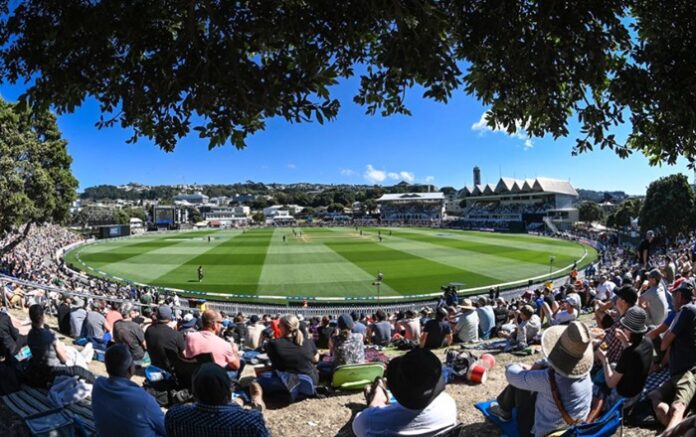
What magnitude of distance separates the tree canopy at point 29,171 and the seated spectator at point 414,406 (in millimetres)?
24711

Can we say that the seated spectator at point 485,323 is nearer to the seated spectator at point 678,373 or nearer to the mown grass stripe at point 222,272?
the seated spectator at point 678,373

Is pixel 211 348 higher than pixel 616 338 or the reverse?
the reverse

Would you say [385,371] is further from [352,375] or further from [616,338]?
[616,338]

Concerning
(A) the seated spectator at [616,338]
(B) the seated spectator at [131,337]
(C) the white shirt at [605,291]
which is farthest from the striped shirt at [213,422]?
(C) the white shirt at [605,291]

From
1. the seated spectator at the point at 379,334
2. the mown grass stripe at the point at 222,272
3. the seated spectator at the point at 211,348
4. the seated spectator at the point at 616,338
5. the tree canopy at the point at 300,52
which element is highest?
the tree canopy at the point at 300,52

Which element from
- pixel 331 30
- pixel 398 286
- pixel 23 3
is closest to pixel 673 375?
pixel 331 30

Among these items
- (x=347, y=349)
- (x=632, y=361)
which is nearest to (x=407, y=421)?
(x=632, y=361)

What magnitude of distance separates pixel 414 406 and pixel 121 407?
2.40 meters

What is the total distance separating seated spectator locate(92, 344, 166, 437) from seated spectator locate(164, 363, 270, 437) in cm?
70

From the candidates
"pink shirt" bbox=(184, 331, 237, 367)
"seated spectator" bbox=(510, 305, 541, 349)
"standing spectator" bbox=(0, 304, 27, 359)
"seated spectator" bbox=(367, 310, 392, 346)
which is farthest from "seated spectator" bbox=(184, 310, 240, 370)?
"seated spectator" bbox=(510, 305, 541, 349)

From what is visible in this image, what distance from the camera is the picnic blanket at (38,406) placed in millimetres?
4125

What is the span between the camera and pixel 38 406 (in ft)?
15.3

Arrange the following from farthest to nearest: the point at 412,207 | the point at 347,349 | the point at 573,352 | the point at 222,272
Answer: the point at 412,207 < the point at 222,272 < the point at 347,349 < the point at 573,352

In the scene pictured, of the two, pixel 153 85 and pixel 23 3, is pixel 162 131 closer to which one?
pixel 153 85
